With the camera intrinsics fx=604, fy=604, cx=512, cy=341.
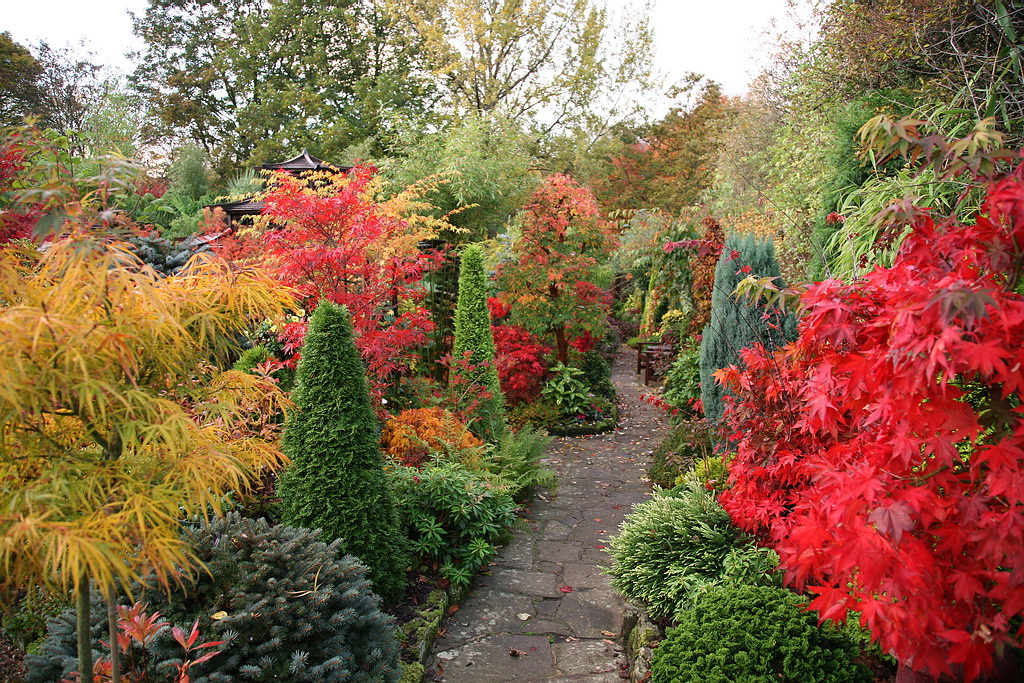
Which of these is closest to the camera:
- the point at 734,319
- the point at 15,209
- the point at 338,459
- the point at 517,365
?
the point at 338,459

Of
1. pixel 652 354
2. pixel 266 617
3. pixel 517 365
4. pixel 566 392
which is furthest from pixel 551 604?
pixel 652 354

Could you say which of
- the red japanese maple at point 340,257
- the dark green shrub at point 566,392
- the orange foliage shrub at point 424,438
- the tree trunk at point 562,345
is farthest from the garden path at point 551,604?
the tree trunk at point 562,345

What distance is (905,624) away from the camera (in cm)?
172

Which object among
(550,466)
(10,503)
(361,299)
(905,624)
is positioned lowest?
(550,466)

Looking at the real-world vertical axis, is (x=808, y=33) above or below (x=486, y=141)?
above

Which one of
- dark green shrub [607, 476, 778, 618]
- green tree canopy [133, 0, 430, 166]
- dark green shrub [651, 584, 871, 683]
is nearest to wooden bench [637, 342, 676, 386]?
dark green shrub [607, 476, 778, 618]

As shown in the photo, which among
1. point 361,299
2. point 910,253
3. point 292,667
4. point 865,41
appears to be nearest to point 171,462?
point 292,667

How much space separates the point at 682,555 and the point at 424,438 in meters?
2.58

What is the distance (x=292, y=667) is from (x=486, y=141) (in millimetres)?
12790

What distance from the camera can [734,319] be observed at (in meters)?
6.12

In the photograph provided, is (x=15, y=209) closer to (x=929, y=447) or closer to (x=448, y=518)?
(x=448, y=518)

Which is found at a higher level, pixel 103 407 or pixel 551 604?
pixel 103 407

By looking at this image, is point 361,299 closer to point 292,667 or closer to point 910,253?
point 292,667

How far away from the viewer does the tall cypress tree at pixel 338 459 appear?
3.65m
